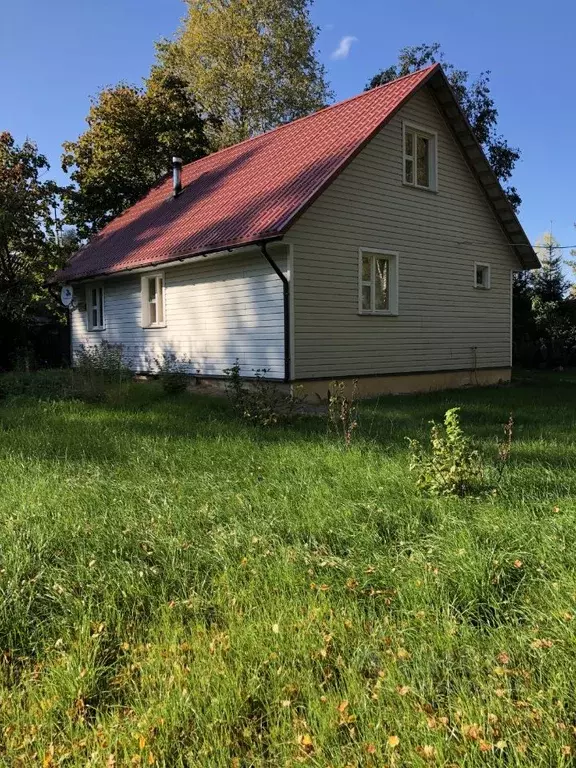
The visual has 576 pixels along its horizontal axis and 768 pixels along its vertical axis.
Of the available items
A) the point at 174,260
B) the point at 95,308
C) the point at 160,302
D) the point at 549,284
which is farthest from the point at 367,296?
the point at 549,284

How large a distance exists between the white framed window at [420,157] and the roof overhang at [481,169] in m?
0.73

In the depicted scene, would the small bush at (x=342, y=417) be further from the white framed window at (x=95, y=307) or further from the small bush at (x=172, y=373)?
the white framed window at (x=95, y=307)

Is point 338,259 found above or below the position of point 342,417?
above

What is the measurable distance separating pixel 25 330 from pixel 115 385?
39.7 feet

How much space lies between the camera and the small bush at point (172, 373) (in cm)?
1199

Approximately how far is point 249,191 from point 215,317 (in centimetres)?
300

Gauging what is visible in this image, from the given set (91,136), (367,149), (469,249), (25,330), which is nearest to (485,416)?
(367,149)

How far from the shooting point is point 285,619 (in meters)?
2.95

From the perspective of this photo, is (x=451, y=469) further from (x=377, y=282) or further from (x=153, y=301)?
(x=153, y=301)

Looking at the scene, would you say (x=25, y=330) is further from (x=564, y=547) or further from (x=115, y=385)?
(x=564, y=547)

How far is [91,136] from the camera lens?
2422cm

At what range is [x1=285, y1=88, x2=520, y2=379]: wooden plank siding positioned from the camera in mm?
11938

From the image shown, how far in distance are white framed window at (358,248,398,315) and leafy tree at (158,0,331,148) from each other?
1885cm

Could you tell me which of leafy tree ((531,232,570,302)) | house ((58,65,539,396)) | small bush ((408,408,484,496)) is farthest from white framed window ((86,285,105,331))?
leafy tree ((531,232,570,302))
